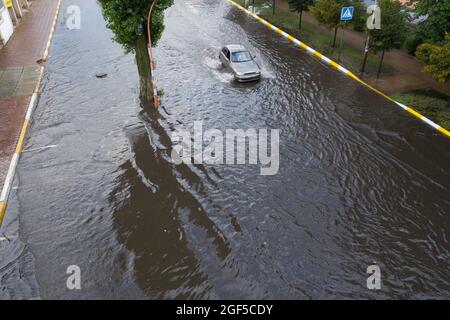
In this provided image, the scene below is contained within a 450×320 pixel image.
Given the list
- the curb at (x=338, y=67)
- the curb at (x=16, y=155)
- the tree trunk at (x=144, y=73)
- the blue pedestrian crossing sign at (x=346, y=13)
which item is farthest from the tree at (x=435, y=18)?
the curb at (x=16, y=155)

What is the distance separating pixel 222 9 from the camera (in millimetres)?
33250

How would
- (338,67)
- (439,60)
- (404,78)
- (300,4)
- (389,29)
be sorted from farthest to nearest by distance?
(300,4) < (338,67) < (404,78) < (389,29) < (439,60)

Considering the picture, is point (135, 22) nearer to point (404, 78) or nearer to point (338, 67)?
point (338, 67)

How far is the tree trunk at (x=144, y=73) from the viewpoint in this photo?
1664 cm

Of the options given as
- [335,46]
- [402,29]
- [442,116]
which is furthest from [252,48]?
[442,116]

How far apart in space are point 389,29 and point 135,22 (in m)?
11.9

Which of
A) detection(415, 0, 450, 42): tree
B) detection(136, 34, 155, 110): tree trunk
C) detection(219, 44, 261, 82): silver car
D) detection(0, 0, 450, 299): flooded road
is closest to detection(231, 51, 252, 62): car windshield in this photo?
detection(219, 44, 261, 82): silver car

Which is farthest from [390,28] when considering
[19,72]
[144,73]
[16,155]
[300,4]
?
[19,72]

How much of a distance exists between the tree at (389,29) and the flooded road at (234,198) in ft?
8.50

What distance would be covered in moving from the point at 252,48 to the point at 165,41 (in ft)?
20.2

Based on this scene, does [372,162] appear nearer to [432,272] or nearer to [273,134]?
[273,134]

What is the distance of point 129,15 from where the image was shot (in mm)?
15570

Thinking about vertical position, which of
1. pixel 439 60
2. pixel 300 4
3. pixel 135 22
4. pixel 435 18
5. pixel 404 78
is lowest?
pixel 404 78

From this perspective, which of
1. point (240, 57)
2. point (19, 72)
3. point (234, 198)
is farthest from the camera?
point (19, 72)
